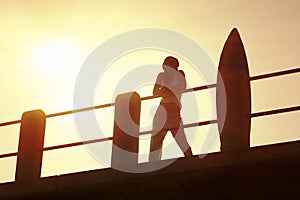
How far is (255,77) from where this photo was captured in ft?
29.1

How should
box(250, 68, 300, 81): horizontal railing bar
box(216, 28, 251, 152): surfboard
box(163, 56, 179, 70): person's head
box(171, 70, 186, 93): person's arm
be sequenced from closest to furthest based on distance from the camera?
box(216, 28, 251, 152): surfboard < box(250, 68, 300, 81): horizontal railing bar < box(171, 70, 186, 93): person's arm < box(163, 56, 179, 70): person's head

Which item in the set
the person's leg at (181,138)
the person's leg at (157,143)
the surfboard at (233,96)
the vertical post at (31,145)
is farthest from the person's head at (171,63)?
the vertical post at (31,145)

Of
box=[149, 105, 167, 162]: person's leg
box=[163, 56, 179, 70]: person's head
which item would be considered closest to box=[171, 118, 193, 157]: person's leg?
box=[149, 105, 167, 162]: person's leg

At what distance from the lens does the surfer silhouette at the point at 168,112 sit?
8.77 metres

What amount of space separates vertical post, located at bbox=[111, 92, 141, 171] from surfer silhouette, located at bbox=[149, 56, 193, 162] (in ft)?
0.75

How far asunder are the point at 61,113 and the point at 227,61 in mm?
2331

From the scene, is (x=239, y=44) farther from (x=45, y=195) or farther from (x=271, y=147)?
(x=45, y=195)

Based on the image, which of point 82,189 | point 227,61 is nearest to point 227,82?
point 227,61

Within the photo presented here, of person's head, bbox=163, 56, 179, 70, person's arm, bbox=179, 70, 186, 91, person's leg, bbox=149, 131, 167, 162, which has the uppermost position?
person's head, bbox=163, 56, 179, 70

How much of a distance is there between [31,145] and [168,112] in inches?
78.0

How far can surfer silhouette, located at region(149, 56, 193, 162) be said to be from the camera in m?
8.77

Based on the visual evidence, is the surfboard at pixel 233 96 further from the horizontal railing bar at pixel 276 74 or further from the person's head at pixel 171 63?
the person's head at pixel 171 63

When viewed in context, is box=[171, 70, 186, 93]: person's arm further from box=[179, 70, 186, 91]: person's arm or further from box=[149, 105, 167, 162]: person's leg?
box=[149, 105, 167, 162]: person's leg

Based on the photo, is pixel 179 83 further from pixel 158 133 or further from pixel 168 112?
pixel 158 133
